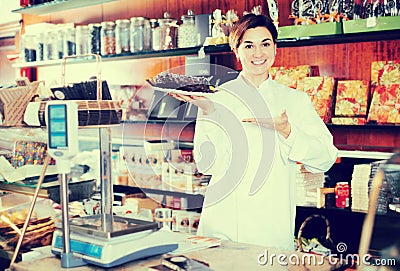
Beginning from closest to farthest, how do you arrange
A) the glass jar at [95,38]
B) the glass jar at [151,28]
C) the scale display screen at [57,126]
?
the scale display screen at [57,126], the glass jar at [151,28], the glass jar at [95,38]

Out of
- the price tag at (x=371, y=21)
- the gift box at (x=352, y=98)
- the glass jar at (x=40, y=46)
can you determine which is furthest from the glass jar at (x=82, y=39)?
the price tag at (x=371, y=21)

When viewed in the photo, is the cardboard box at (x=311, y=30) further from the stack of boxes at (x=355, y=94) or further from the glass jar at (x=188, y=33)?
the glass jar at (x=188, y=33)

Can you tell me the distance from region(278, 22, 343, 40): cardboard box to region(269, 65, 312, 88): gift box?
28 cm

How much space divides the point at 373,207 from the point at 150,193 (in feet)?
9.60

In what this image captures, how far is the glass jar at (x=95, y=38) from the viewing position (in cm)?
435

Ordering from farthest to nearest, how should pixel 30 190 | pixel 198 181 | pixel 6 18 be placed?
pixel 6 18 → pixel 198 181 → pixel 30 190

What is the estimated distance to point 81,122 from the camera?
2027mm

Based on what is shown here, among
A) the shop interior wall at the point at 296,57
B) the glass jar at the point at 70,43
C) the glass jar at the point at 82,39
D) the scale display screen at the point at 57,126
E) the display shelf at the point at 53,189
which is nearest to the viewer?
the scale display screen at the point at 57,126

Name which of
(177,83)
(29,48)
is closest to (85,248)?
(177,83)

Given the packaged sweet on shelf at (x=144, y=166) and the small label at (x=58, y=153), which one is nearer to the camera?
the small label at (x=58, y=153)

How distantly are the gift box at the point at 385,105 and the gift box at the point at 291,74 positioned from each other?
45 centimetres

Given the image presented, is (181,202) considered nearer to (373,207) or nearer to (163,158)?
(163,158)

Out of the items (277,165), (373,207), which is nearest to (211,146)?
(277,165)

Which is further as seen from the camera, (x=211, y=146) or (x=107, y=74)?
(x=107, y=74)
